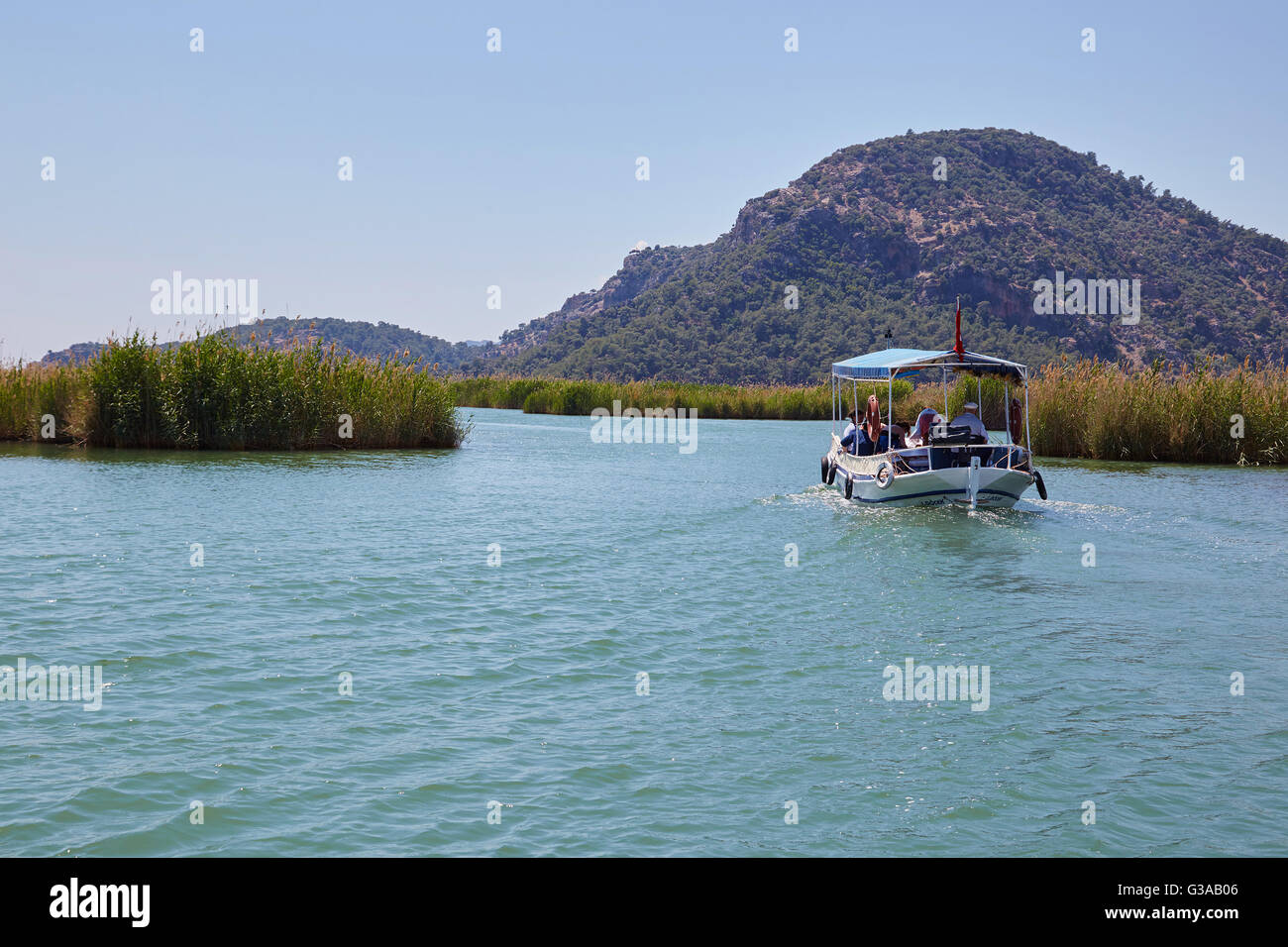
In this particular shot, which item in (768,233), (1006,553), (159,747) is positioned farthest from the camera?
(768,233)

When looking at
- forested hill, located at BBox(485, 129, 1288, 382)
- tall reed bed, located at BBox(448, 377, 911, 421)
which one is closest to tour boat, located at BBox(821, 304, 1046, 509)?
tall reed bed, located at BBox(448, 377, 911, 421)

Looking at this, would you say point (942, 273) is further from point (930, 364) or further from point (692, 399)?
point (930, 364)

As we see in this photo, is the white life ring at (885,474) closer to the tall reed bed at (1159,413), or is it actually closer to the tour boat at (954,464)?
the tour boat at (954,464)

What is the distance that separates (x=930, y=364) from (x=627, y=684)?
14.4 meters

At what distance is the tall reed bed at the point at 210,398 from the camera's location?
3023 centimetres

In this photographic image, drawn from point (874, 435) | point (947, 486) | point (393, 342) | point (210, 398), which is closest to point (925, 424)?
point (874, 435)

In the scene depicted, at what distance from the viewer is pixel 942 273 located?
12888cm

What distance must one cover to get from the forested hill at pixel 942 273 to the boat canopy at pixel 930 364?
282 ft

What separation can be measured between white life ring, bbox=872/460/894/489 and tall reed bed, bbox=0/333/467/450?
57.8 feet

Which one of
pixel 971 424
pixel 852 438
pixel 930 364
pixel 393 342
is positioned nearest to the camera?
pixel 930 364

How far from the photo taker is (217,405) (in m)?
30.9
